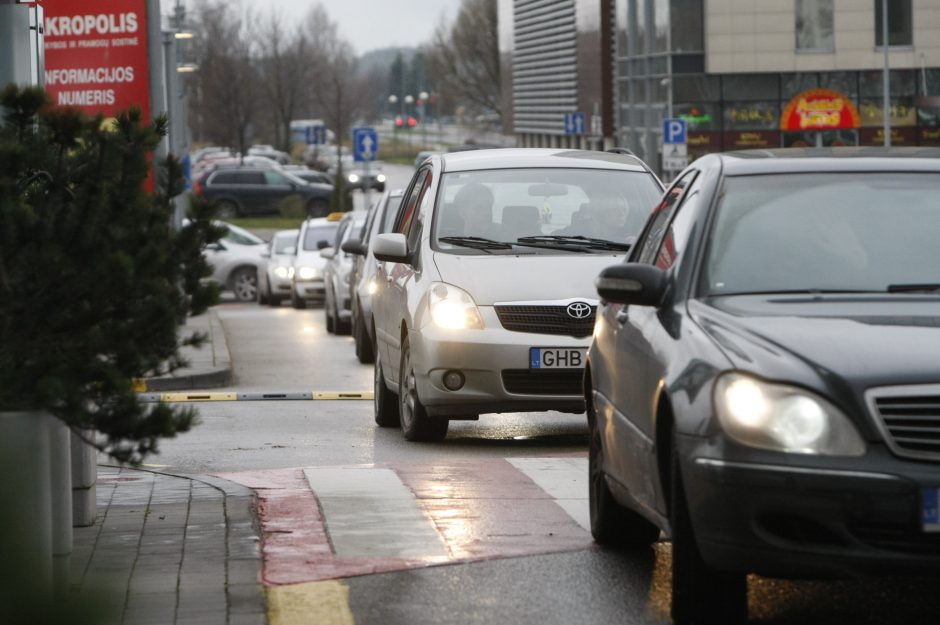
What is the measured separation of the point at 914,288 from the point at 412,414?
5.66 m

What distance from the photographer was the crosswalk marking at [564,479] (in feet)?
25.3

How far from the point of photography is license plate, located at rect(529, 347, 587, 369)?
10.4 metres

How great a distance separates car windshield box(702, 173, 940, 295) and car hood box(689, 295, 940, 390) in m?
0.15

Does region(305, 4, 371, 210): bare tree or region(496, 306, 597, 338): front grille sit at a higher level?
region(305, 4, 371, 210): bare tree

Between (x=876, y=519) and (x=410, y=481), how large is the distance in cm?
430

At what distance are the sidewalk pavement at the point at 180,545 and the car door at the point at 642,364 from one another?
1.23m

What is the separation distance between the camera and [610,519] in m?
6.63

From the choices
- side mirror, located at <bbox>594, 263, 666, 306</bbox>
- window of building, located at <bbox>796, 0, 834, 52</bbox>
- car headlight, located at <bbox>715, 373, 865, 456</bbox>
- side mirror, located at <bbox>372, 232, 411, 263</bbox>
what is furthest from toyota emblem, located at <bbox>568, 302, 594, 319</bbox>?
window of building, located at <bbox>796, 0, 834, 52</bbox>

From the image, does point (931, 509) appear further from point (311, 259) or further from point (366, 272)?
point (311, 259)

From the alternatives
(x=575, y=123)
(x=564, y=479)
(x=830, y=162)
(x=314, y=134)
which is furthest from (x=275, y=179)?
(x=830, y=162)

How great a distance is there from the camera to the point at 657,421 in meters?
5.32

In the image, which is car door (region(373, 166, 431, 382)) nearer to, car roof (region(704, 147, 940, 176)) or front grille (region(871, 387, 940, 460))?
car roof (region(704, 147, 940, 176))

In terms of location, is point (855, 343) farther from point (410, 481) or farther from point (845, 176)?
point (410, 481)

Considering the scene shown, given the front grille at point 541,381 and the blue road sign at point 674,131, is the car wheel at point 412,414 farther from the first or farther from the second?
the blue road sign at point 674,131
